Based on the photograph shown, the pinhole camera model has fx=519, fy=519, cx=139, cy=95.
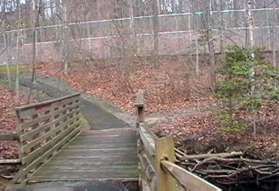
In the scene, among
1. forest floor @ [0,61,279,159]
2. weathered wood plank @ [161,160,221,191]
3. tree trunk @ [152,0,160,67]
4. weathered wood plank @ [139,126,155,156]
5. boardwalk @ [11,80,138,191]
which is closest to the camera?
weathered wood plank @ [161,160,221,191]

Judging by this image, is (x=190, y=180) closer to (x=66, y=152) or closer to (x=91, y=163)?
(x=91, y=163)

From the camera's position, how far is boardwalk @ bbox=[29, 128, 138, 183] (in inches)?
335

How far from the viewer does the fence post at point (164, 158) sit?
4086 millimetres

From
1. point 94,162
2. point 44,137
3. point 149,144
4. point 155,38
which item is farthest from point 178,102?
point 149,144

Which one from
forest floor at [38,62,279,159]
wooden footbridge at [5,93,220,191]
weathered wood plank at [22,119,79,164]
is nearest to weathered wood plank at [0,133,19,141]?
wooden footbridge at [5,93,220,191]

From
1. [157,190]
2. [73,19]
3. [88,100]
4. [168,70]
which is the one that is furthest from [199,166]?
[73,19]

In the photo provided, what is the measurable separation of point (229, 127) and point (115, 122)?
171 inches

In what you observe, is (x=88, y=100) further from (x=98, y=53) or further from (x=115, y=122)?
(x=98, y=53)

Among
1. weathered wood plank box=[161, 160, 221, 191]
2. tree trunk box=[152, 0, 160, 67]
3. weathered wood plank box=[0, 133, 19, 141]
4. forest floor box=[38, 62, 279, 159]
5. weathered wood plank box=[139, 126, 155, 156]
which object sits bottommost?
forest floor box=[38, 62, 279, 159]

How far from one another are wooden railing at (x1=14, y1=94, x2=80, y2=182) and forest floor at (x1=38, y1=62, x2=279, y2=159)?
150 inches

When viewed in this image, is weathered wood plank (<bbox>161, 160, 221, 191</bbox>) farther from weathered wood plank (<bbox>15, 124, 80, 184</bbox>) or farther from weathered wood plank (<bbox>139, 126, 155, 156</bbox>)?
weathered wood plank (<bbox>15, 124, 80, 184</bbox>)

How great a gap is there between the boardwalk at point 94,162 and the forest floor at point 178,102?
310 cm

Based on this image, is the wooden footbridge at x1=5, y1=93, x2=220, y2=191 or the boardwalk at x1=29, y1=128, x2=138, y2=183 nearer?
the wooden footbridge at x1=5, y1=93, x2=220, y2=191

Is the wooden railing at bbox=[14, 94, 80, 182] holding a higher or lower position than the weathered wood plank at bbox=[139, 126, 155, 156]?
lower
